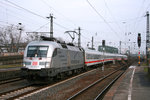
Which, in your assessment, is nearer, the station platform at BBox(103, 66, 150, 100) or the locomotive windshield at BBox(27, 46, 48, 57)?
the station platform at BBox(103, 66, 150, 100)

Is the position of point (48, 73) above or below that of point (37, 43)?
below

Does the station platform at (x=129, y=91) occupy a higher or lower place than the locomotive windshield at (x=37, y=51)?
lower

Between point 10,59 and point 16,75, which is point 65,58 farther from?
point 10,59

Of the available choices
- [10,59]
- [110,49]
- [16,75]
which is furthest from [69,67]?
[110,49]

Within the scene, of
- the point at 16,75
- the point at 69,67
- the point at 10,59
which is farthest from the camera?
the point at 10,59

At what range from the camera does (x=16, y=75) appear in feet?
61.8

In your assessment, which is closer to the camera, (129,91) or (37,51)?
(129,91)

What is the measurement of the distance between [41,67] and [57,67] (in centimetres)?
175

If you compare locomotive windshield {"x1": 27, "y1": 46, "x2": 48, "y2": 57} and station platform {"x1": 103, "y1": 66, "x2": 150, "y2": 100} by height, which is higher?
locomotive windshield {"x1": 27, "y1": 46, "x2": 48, "y2": 57}

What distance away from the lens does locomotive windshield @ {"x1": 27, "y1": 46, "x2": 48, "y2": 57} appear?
13.1 m

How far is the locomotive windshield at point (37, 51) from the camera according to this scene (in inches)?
517

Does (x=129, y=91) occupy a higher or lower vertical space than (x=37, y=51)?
lower

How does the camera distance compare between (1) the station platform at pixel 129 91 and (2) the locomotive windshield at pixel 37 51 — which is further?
(2) the locomotive windshield at pixel 37 51

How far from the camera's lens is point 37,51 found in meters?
13.3
